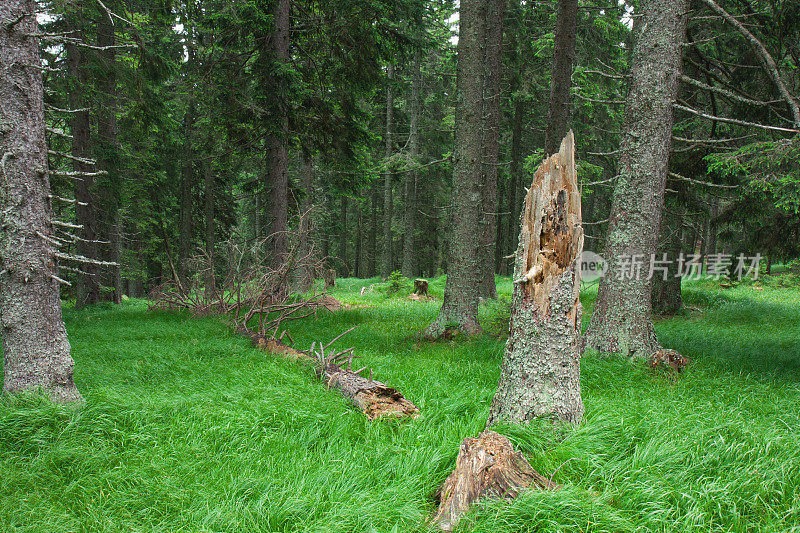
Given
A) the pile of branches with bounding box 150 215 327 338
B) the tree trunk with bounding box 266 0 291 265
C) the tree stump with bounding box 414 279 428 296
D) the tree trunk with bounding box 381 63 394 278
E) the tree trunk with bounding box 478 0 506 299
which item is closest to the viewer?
the pile of branches with bounding box 150 215 327 338

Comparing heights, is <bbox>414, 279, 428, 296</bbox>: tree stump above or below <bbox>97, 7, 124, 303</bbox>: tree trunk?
below

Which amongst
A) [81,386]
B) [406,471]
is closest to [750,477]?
[406,471]

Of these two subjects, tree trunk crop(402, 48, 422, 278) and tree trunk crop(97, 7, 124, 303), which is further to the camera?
tree trunk crop(402, 48, 422, 278)

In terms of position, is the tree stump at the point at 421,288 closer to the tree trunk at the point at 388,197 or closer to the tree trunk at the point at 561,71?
the tree trunk at the point at 388,197

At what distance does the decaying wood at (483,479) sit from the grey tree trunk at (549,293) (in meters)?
0.60

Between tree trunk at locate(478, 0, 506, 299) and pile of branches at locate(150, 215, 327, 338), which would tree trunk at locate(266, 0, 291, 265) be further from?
tree trunk at locate(478, 0, 506, 299)

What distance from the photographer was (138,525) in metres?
2.82

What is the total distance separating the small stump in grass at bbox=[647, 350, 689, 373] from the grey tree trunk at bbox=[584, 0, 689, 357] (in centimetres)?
15

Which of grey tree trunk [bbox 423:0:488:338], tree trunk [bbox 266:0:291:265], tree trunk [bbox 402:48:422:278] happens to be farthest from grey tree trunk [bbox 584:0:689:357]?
tree trunk [bbox 402:48:422:278]

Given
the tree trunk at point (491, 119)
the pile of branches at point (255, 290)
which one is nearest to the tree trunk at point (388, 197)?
the pile of branches at point (255, 290)

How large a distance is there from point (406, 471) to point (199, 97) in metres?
10.5

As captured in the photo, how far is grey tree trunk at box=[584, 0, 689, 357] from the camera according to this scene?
5527 millimetres

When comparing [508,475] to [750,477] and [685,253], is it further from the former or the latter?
[685,253]

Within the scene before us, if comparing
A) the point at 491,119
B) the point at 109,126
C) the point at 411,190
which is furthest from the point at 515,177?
the point at 109,126
